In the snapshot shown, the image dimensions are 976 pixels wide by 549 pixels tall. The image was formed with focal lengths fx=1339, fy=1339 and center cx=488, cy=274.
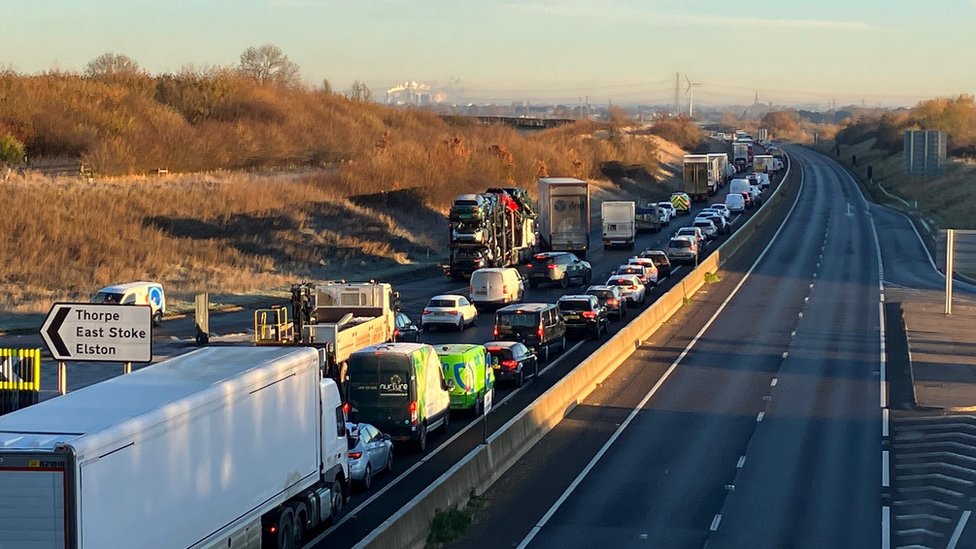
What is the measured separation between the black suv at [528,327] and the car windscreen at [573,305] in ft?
11.5

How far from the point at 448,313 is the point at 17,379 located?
2251cm

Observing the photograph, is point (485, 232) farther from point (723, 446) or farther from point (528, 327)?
point (723, 446)

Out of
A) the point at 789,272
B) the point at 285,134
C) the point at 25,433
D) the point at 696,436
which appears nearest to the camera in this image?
the point at 25,433

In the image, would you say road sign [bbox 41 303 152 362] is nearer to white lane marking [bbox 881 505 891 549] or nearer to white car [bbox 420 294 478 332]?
white lane marking [bbox 881 505 891 549]

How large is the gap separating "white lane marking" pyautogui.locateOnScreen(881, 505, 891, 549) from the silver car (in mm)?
8571

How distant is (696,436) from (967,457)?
18.2 feet

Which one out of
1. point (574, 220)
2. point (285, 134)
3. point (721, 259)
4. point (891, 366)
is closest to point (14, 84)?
point (285, 134)

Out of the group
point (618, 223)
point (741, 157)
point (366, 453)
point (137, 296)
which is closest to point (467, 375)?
point (366, 453)

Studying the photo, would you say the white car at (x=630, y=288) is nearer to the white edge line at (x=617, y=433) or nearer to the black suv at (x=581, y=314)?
the white edge line at (x=617, y=433)

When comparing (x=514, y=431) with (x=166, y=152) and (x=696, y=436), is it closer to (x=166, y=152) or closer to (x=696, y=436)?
(x=696, y=436)

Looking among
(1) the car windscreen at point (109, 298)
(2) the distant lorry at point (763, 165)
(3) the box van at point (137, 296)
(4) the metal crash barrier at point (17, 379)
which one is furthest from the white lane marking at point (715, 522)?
(2) the distant lorry at point (763, 165)

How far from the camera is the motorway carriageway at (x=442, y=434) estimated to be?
21.3 metres

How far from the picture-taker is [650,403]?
3272 cm

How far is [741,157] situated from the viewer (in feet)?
503
